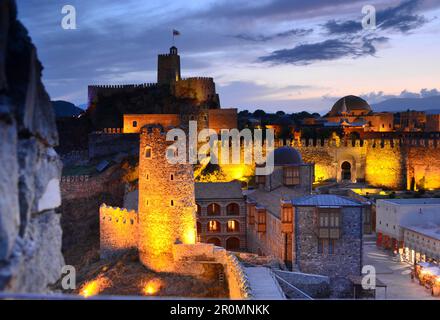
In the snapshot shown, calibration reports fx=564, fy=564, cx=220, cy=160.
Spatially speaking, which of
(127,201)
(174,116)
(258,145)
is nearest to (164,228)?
(127,201)

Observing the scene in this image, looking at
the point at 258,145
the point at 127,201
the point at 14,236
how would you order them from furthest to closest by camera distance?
the point at 258,145 → the point at 127,201 → the point at 14,236

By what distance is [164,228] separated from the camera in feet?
62.6

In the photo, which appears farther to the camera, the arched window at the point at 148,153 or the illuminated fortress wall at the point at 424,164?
the illuminated fortress wall at the point at 424,164

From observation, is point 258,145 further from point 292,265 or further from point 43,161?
point 43,161

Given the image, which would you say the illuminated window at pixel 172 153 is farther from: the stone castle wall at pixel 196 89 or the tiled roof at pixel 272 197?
the stone castle wall at pixel 196 89

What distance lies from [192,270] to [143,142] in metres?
4.59

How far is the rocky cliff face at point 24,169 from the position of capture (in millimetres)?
4023

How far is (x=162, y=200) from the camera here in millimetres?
18875

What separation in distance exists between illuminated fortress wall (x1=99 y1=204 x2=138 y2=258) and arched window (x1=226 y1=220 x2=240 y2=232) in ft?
28.8

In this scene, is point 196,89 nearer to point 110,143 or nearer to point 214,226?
point 110,143

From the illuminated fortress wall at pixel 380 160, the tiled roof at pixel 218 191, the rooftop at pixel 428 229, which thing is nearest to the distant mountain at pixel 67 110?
the illuminated fortress wall at pixel 380 160

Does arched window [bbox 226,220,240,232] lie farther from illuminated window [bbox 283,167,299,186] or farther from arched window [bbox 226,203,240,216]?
illuminated window [bbox 283,167,299,186]

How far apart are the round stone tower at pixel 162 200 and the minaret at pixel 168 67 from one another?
32.1 metres

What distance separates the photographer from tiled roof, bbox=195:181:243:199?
29.0 meters
